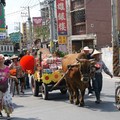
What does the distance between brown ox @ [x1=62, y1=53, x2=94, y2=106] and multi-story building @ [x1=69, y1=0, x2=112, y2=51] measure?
41.6 m

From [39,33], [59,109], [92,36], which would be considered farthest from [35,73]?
[39,33]

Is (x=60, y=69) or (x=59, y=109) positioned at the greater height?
(x=60, y=69)

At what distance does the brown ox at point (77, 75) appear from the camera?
9656 millimetres

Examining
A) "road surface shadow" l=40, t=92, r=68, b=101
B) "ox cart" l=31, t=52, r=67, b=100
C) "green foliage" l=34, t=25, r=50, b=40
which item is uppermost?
"green foliage" l=34, t=25, r=50, b=40

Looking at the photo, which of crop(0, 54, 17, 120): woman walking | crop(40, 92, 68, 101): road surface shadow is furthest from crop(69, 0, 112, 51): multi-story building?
crop(0, 54, 17, 120): woman walking

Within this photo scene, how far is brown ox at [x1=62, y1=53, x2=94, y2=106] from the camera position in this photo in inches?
380

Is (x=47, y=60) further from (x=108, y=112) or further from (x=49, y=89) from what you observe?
(x=108, y=112)

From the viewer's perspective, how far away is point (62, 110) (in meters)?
10.1

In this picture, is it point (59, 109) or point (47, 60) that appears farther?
point (47, 60)

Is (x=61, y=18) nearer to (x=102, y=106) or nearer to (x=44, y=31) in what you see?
(x=102, y=106)

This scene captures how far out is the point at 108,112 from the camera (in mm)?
9352

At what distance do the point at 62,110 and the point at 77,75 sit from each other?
3.68ft

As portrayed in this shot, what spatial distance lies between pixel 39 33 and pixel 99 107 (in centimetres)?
5968

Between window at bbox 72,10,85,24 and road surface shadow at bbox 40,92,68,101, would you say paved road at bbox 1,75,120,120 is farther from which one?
window at bbox 72,10,85,24
